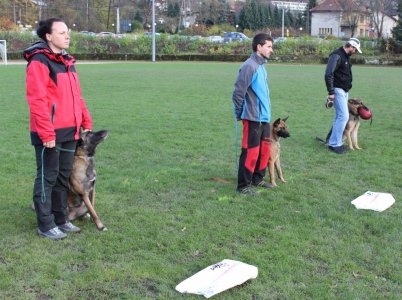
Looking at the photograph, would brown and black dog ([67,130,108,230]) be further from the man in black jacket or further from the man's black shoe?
the man's black shoe

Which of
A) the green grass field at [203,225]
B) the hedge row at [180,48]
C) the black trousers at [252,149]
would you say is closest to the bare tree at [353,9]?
the hedge row at [180,48]

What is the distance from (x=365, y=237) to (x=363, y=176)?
252 cm

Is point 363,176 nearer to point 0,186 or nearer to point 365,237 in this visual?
point 365,237

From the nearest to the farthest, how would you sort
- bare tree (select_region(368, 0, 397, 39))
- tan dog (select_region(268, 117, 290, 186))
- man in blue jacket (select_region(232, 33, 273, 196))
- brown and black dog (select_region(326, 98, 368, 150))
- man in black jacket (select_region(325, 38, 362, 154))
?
man in blue jacket (select_region(232, 33, 273, 196)), tan dog (select_region(268, 117, 290, 186)), man in black jacket (select_region(325, 38, 362, 154)), brown and black dog (select_region(326, 98, 368, 150)), bare tree (select_region(368, 0, 397, 39))

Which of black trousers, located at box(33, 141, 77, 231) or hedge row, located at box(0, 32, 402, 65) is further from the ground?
hedge row, located at box(0, 32, 402, 65)

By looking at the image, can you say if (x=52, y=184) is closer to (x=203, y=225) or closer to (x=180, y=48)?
(x=203, y=225)

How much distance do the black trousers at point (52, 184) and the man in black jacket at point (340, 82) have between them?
5.19m

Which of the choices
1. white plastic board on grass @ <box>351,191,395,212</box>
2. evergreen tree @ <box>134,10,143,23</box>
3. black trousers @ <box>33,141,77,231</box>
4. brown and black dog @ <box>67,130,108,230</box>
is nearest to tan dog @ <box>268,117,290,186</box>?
white plastic board on grass @ <box>351,191,395,212</box>

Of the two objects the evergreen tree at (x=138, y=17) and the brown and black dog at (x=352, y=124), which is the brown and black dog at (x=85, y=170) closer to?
the brown and black dog at (x=352, y=124)

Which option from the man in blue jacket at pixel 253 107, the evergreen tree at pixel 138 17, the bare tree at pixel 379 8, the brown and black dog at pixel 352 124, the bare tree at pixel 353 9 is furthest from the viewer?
the evergreen tree at pixel 138 17

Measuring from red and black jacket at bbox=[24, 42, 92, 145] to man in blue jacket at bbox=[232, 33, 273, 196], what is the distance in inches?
86.8

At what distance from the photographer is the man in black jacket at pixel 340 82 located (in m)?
8.22

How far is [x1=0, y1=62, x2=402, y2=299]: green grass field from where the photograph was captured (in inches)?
149

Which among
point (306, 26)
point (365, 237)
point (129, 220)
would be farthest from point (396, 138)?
point (306, 26)
